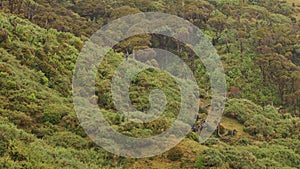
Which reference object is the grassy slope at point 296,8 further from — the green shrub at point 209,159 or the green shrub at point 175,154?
the green shrub at point 175,154

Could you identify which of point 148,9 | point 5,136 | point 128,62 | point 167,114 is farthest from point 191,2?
point 5,136

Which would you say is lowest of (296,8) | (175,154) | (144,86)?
(296,8)

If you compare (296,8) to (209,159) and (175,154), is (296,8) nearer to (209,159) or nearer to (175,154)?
(209,159)

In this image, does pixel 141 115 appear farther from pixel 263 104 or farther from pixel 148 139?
pixel 263 104

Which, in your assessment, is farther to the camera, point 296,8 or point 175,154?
point 296,8

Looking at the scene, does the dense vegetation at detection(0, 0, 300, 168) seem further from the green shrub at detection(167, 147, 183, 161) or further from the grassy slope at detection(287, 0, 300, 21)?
the grassy slope at detection(287, 0, 300, 21)

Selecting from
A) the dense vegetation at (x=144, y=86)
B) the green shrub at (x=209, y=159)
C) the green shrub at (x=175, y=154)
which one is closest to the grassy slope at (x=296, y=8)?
the dense vegetation at (x=144, y=86)

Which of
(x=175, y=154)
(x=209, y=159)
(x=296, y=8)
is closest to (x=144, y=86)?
(x=175, y=154)

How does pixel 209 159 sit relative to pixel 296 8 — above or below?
above

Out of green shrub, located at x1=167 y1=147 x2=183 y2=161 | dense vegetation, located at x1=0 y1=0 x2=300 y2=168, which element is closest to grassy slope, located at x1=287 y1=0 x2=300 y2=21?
→ dense vegetation, located at x1=0 y1=0 x2=300 y2=168
